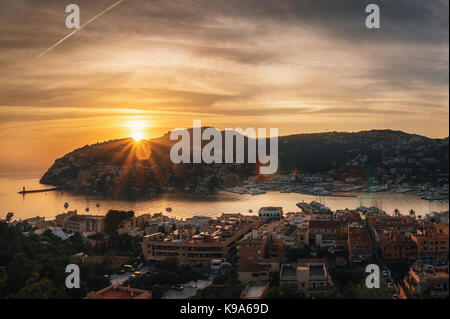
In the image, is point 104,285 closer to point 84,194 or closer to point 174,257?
point 174,257

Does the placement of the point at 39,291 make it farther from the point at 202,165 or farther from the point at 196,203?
the point at 202,165

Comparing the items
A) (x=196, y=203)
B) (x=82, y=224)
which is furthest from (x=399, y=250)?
(x=196, y=203)

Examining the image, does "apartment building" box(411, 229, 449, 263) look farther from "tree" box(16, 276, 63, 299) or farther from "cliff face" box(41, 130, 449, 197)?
"cliff face" box(41, 130, 449, 197)

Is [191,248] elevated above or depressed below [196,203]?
above

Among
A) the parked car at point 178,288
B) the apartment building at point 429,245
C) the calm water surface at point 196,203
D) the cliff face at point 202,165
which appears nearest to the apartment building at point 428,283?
the apartment building at point 429,245

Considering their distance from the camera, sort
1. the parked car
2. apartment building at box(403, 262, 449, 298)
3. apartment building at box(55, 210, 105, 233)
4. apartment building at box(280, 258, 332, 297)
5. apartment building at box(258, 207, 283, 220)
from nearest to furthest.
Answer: apartment building at box(403, 262, 449, 298) → apartment building at box(280, 258, 332, 297) → the parked car → apartment building at box(55, 210, 105, 233) → apartment building at box(258, 207, 283, 220)

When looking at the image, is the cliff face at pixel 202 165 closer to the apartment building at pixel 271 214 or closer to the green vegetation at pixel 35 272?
the apartment building at pixel 271 214

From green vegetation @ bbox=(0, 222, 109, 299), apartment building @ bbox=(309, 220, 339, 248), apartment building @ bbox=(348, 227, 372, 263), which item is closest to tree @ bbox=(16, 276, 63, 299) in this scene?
green vegetation @ bbox=(0, 222, 109, 299)
